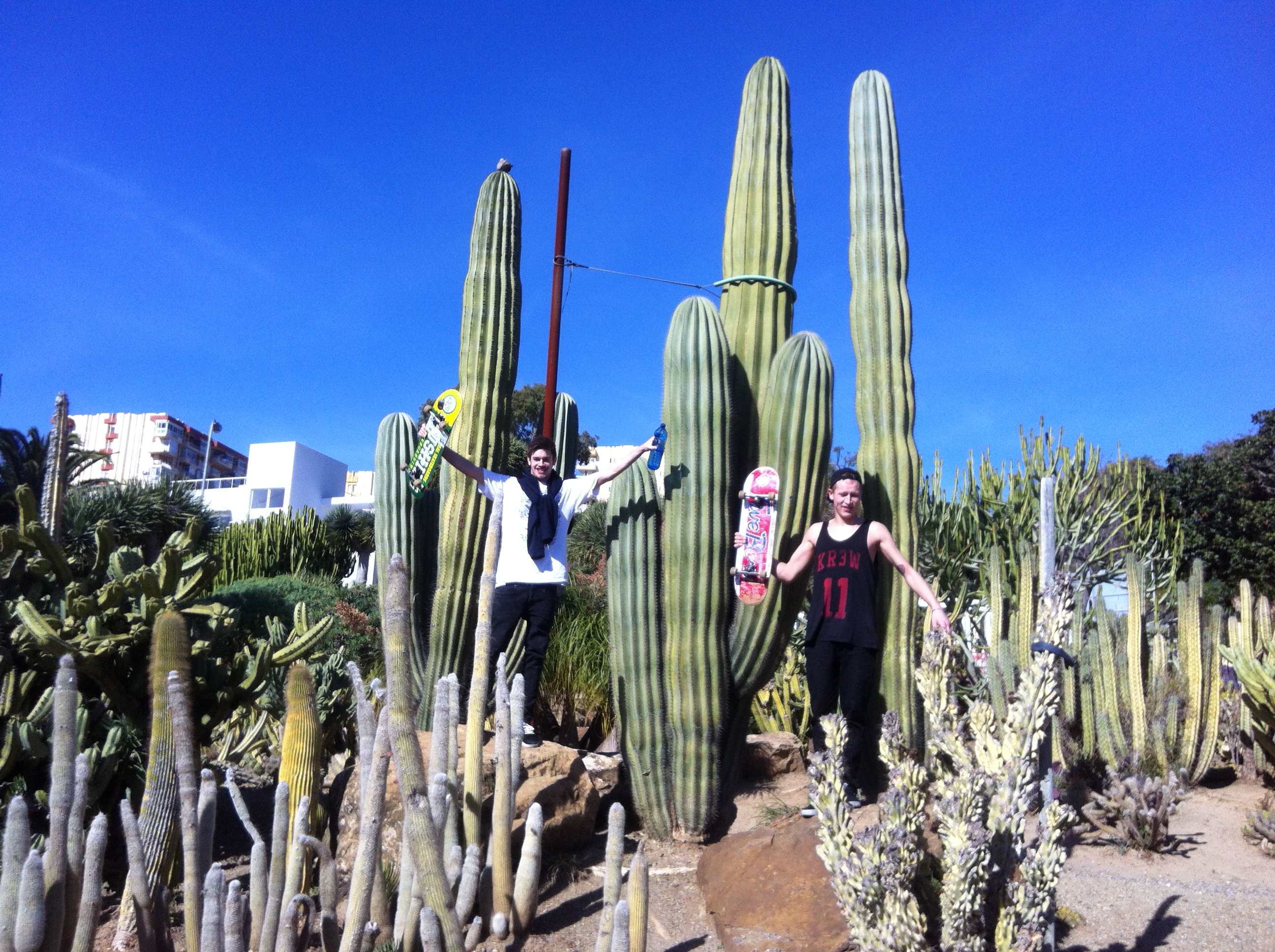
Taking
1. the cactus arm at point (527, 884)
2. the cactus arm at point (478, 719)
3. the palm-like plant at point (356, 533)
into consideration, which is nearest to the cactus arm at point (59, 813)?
the cactus arm at point (478, 719)

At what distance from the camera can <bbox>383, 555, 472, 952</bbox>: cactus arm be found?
8.91 feet

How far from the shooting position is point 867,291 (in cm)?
523

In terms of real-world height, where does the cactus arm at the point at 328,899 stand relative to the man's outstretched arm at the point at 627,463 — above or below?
below

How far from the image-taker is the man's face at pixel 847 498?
173 inches

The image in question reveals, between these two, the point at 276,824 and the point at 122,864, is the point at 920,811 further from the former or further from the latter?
the point at 122,864

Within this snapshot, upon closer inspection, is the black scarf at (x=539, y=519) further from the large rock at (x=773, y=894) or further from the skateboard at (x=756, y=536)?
the large rock at (x=773, y=894)

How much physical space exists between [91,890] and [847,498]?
10.8ft

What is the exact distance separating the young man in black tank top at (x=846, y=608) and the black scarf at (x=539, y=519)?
1.20m

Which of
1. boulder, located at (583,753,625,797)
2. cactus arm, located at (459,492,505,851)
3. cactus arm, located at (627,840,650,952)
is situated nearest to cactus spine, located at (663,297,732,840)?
boulder, located at (583,753,625,797)

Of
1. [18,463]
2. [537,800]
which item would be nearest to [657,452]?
[537,800]

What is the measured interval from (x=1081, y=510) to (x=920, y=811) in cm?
808

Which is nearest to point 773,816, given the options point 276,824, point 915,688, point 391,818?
point 915,688

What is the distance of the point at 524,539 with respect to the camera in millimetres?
4652

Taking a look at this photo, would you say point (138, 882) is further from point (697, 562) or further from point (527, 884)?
point (697, 562)
